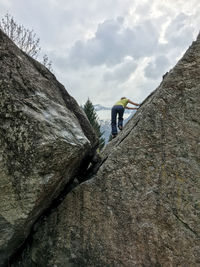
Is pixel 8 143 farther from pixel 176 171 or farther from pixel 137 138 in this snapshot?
pixel 176 171

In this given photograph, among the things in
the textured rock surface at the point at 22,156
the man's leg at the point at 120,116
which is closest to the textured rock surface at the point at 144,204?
the textured rock surface at the point at 22,156

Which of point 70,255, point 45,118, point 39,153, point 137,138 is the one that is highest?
point 45,118

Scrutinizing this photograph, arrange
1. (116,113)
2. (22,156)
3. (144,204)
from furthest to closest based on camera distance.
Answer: (116,113), (144,204), (22,156)

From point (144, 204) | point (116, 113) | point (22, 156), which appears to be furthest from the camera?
point (116, 113)

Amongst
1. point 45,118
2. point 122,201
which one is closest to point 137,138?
point 122,201

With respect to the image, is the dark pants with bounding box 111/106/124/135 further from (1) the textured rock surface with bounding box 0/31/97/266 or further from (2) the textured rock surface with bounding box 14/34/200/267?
→ (1) the textured rock surface with bounding box 0/31/97/266

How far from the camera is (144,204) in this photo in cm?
454

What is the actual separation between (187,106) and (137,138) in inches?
54.7

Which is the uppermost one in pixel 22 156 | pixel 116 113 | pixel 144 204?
pixel 116 113

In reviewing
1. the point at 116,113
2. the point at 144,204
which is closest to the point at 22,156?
the point at 144,204

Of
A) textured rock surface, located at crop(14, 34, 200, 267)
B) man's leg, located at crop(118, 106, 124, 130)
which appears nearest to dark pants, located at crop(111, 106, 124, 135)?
man's leg, located at crop(118, 106, 124, 130)

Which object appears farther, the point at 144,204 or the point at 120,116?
the point at 120,116

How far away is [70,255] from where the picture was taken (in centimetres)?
445

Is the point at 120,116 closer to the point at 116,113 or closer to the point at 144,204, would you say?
the point at 116,113
